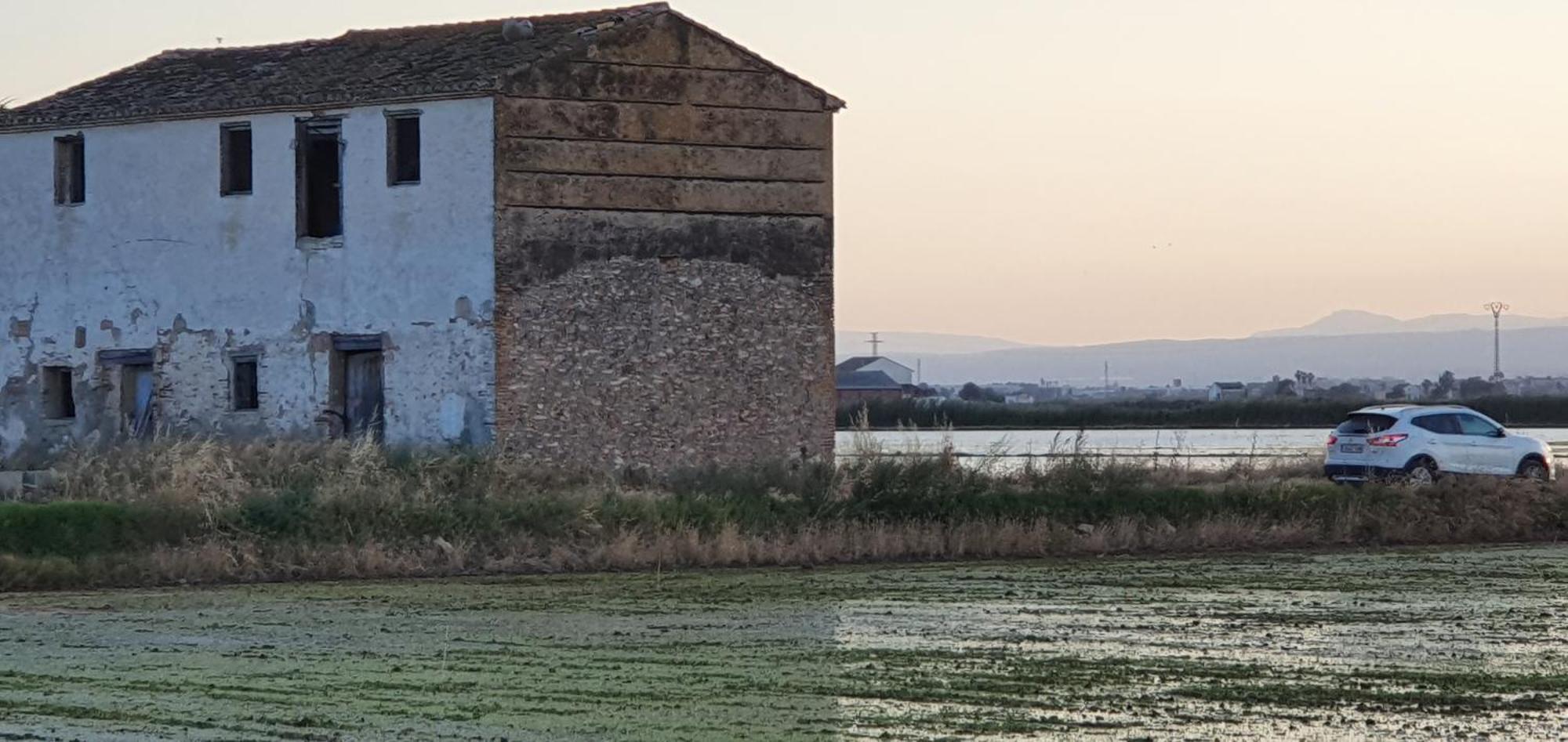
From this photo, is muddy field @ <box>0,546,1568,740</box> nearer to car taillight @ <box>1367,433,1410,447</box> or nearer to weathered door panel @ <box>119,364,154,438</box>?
car taillight @ <box>1367,433,1410,447</box>

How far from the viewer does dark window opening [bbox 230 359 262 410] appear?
41562 mm

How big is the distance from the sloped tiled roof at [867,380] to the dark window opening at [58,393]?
121 metres

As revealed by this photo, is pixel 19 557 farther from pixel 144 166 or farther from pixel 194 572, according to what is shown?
pixel 144 166

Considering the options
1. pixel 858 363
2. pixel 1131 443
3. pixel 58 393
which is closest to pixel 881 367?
pixel 858 363

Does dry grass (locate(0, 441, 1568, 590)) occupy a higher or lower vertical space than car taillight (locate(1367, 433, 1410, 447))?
lower

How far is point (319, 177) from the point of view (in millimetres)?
42344

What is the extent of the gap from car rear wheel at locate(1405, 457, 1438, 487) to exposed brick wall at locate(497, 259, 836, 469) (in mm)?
9581

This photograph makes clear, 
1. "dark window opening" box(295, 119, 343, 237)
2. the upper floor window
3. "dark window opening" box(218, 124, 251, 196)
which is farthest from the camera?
"dark window opening" box(218, 124, 251, 196)

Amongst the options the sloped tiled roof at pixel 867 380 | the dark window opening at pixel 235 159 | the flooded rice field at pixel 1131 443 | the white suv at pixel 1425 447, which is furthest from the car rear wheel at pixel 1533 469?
the sloped tiled roof at pixel 867 380

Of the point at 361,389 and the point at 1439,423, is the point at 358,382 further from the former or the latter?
the point at 1439,423

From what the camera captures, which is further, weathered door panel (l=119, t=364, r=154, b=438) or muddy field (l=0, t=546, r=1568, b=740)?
weathered door panel (l=119, t=364, r=154, b=438)

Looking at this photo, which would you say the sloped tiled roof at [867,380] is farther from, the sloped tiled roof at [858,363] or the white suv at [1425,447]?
the white suv at [1425,447]

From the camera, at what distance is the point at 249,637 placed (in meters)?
21.8

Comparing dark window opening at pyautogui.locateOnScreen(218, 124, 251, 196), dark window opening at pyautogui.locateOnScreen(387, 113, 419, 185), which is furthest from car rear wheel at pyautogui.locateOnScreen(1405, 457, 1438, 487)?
dark window opening at pyautogui.locateOnScreen(218, 124, 251, 196)
